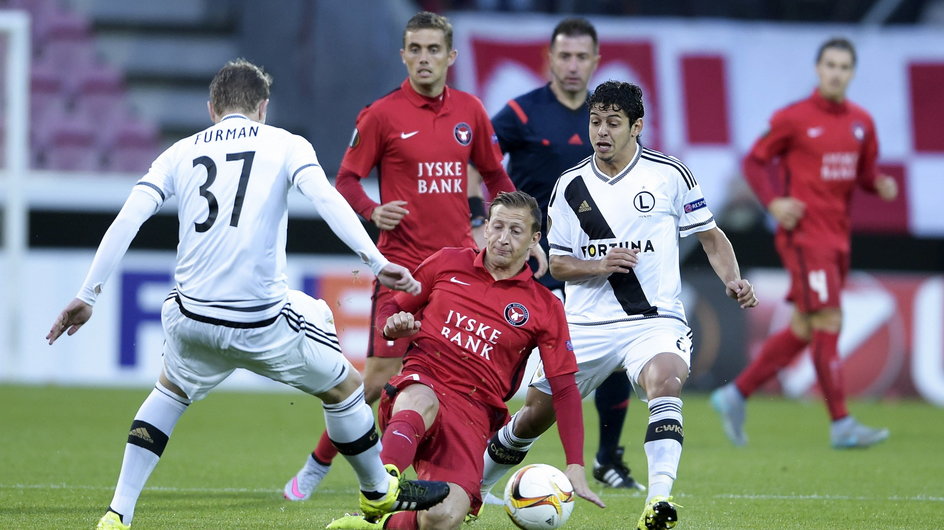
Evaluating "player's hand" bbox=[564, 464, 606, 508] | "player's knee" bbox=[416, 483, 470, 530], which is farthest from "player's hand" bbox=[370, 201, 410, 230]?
"player's hand" bbox=[564, 464, 606, 508]

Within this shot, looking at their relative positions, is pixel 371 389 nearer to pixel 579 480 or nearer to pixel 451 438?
pixel 451 438

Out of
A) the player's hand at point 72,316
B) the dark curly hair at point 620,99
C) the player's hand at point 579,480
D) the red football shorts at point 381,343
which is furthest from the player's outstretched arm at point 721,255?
the player's hand at point 72,316

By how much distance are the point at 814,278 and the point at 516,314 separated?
4.41 metres

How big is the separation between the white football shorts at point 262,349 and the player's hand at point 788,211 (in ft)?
16.3

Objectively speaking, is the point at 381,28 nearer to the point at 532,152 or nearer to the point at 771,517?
the point at 532,152

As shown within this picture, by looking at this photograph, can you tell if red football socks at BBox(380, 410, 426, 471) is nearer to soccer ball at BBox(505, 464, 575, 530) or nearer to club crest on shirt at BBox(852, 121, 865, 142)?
soccer ball at BBox(505, 464, 575, 530)

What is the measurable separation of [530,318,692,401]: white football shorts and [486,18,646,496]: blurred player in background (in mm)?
1349

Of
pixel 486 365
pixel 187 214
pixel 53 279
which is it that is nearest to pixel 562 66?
pixel 486 365

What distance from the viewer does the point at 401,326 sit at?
5195mm

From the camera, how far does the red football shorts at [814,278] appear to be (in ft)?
30.7

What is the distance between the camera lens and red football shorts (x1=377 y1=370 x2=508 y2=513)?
5.32 meters

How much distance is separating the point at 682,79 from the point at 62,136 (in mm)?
6871

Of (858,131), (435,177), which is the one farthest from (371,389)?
(858,131)

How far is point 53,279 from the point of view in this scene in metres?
12.5
